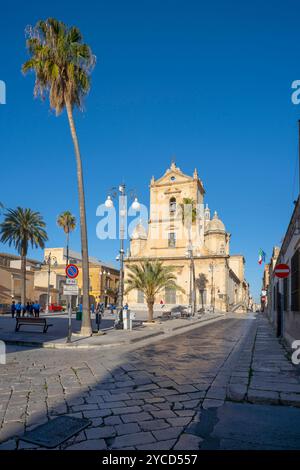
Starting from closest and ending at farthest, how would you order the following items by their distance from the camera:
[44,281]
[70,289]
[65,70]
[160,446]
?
[160,446]
[70,289]
[65,70]
[44,281]

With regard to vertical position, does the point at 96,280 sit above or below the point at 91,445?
above

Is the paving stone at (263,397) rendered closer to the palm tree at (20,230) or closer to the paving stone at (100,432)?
the paving stone at (100,432)

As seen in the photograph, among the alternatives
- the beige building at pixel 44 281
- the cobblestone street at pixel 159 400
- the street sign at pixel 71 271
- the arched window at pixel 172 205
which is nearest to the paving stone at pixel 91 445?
the cobblestone street at pixel 159 400

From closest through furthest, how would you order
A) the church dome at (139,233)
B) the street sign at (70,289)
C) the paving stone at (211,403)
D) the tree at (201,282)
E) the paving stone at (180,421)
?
the paving stone at (180,421) → the paving stone at (211,403) → the street sign at (70,289) → the tree at (201,282) → the church dome at (139,233)

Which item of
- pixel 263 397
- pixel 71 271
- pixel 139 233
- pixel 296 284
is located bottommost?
pixel 263 397

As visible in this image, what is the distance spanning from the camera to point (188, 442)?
417cm

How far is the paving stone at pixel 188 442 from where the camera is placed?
402 cm

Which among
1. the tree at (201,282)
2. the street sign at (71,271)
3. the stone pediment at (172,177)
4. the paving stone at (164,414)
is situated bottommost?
the paving stone at (164,414)

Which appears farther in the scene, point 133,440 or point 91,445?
point 133,440

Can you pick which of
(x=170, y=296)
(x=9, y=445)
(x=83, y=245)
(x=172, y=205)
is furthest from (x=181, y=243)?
(x=9, y=445)

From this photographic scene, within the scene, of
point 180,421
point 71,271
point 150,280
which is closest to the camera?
point 180,421

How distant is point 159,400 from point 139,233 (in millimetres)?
56458

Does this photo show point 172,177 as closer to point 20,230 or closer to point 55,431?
point 20,230

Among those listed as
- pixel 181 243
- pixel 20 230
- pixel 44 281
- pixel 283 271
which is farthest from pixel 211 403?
pixel 44 281
